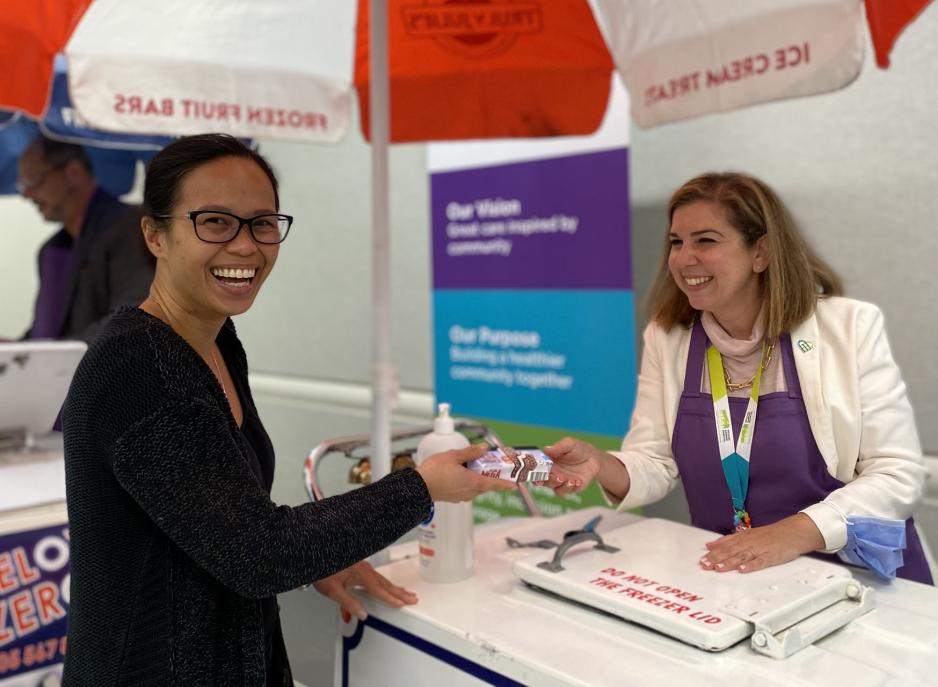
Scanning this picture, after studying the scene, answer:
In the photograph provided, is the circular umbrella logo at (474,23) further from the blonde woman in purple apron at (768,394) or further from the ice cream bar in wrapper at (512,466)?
the ice cream bar in wrapper at (512,466)

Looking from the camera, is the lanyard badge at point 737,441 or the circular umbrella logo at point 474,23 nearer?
the lanyard badge at point 737,441

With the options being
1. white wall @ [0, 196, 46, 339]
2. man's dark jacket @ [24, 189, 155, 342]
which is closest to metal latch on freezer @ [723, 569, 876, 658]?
man's dark jacket @ [24, 189, 155, 342]

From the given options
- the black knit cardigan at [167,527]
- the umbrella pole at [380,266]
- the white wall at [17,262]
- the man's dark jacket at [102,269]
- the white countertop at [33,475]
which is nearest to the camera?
the black knit cardigan at [167,527]

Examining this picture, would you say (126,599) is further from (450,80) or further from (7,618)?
(450,80)

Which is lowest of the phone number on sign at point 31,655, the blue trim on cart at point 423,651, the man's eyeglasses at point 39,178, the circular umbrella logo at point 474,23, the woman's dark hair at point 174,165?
the phone number on sign at point 31,655

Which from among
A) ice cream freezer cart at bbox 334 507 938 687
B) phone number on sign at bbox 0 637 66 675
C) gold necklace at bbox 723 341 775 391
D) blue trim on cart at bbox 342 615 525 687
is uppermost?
gold necklace at bbox 723 341 775 391

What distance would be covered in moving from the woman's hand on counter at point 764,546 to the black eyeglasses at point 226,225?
0.95m

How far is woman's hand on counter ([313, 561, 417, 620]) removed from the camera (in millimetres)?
1479

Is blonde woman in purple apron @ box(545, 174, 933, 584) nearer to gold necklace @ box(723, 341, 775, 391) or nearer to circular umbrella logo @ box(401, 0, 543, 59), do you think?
gold necklace @ box(723, 341, 775, 391)

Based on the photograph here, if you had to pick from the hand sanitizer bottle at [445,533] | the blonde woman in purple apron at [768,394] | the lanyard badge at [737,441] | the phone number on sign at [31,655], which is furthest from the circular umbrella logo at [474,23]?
the phone number on sign at [31,655]

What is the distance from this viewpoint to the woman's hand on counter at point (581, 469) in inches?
64.2

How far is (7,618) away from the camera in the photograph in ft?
6.87

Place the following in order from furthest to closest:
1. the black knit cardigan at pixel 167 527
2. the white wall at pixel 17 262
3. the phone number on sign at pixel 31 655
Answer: the white wall at pixel 17 262 < the phone number on sign at pixel 31 655 < the black knit cardigan at pixel 167 527

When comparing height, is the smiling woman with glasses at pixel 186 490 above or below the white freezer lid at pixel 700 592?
above
